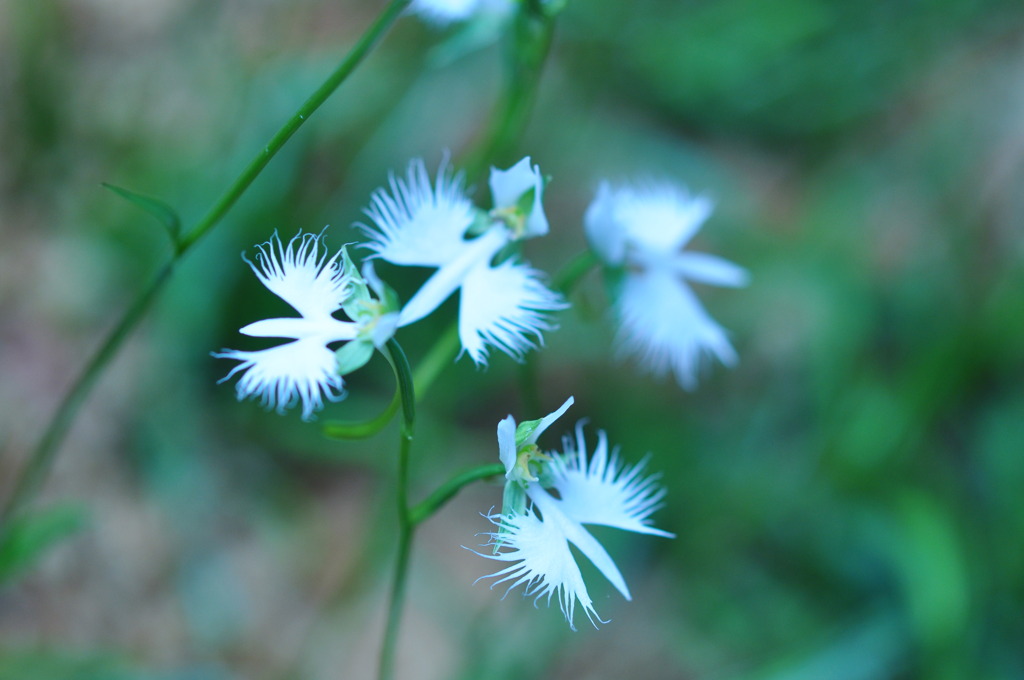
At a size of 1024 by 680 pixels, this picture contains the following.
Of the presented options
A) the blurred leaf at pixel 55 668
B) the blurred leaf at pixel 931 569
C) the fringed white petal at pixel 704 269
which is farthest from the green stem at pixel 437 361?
the blurred leaf at pixel 931 569

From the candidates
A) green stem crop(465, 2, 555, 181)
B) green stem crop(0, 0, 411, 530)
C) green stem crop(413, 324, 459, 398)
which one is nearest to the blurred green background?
green stem crop(465, 2, 555, 181)

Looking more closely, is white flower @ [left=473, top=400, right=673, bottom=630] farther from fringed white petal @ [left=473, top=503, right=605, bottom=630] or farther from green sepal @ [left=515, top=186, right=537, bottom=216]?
green sepal @ [left=515, top=186, right=537, bottom=216]

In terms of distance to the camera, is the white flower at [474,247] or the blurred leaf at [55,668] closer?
the white flower at [474,247]

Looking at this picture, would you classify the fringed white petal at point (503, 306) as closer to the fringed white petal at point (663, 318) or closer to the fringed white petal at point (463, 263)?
the fringed white petal at point (463, 263)

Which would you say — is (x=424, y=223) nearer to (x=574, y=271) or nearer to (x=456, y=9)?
(x=574, y=271)

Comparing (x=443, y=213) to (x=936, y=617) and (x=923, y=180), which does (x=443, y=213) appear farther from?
(x=923, y=180)

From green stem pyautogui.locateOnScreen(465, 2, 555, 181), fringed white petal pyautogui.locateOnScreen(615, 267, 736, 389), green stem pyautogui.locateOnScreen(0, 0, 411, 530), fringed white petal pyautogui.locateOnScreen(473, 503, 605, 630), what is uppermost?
green stem pyautogui.locateOnScreen(465, 2, 555, 181)
